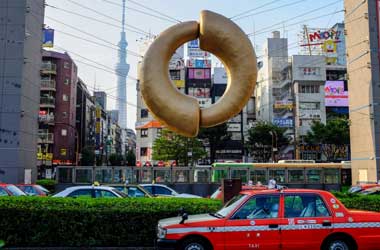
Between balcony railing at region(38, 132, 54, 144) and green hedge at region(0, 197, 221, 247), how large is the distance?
44.6 meters

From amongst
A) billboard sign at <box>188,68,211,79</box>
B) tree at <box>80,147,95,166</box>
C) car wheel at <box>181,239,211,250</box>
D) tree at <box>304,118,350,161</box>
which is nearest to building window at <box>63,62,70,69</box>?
tree at <box>80,147,95,166</box>

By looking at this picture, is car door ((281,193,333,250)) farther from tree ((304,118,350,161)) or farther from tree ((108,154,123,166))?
tree ((108,154,123,166))

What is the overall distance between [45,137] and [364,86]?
1610 inches

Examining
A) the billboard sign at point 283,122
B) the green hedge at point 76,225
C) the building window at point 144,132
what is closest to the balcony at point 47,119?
the building window at point 144,132

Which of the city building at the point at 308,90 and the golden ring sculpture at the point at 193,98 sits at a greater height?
the city building at the point at 308,90

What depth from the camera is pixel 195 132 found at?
8.22 m

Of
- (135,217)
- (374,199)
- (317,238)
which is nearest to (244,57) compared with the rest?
(317,238)

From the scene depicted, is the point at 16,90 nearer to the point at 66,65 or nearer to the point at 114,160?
the point at 66,65

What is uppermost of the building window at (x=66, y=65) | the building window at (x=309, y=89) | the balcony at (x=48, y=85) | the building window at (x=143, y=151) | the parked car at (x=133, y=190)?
the building window at (x=66, y=65)

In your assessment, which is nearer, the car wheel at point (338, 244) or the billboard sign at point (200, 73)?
the car wheel at point (338, 244)

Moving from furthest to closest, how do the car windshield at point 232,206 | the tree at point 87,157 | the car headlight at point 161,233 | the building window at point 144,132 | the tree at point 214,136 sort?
the building window at point 144,132
the tree at point 87,157
the tree at point 214,136
the car windshield at point 232,206
the car headlight at point 161,233

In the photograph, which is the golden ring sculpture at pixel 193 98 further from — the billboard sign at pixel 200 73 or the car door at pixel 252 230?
the billboard sign at pixel 200 73

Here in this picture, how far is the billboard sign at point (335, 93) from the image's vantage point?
62500 mm

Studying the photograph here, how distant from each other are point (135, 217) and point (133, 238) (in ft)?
1.81
